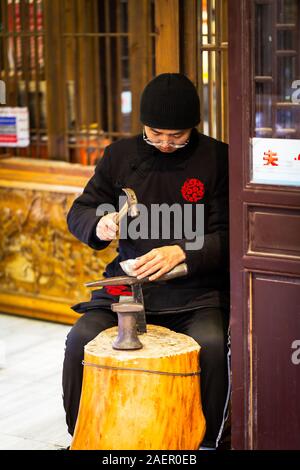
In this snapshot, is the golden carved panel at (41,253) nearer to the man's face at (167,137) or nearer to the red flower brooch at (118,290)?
the red flower brooch at (118,290)

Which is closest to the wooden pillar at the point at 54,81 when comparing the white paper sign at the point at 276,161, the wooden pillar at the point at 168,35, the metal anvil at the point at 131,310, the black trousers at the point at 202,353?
the wooden pillar at the point at 168,35

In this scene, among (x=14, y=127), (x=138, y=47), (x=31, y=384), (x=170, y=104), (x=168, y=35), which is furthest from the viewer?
(x=14, y=127)

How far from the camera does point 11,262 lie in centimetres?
690

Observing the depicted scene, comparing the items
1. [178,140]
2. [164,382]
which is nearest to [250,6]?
[178,140]

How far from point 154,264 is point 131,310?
0.98 ft

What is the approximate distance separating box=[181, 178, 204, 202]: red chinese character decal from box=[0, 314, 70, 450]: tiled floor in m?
1.35

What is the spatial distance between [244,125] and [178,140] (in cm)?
54

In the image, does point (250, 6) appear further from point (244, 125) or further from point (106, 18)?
point (106, 18)

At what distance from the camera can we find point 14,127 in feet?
23.1

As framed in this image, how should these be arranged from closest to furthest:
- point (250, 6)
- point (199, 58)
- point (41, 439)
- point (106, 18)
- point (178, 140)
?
point (250, 6) < point (178, 140) < point (41, 439) < point (199, 58) < point (106, 18)

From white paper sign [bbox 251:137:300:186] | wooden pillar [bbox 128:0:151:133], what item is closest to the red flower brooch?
white paper sign [bbox 251:137:300:186]

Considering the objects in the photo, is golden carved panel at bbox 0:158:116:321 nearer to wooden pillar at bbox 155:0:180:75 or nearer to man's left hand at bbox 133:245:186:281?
wooden pillar at bbox 155:0:180:75

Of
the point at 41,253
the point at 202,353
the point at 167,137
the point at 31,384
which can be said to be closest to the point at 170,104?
the point at 167,137

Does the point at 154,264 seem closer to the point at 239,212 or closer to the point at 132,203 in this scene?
the point at 132,203
